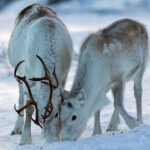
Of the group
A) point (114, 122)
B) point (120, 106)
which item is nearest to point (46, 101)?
point (120, 106)

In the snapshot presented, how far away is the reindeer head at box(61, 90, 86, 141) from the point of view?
690cm

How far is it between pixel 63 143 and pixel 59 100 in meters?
0.70

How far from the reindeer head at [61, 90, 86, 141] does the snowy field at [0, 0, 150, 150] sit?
206 mm

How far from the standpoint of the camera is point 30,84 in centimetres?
743

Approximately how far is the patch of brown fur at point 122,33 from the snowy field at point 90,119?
1.22 m

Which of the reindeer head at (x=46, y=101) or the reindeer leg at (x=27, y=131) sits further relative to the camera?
the reindeer leg at (x=27, y=131)

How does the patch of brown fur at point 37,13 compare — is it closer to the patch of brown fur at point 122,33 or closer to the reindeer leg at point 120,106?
the patch of brown fur at point 122,33

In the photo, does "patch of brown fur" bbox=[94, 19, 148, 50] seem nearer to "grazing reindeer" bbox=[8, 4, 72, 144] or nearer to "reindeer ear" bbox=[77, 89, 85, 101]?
"grazing reindeer" bbox=[8, 4, 72, 144]

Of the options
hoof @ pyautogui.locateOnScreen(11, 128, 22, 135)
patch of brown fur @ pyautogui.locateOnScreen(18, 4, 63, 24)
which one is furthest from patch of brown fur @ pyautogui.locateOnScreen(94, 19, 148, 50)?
hoof @ pyautogui.locateOnScreen(11, 128, 22, 135)

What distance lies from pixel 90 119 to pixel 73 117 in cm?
189

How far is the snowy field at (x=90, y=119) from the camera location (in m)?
6.27

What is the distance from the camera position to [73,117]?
22.9 ft

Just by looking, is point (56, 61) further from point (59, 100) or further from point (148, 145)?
point (148, 145)

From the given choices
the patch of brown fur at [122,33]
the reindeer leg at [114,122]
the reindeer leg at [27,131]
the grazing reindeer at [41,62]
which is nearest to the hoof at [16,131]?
the grazing reindeer at [41,62]
